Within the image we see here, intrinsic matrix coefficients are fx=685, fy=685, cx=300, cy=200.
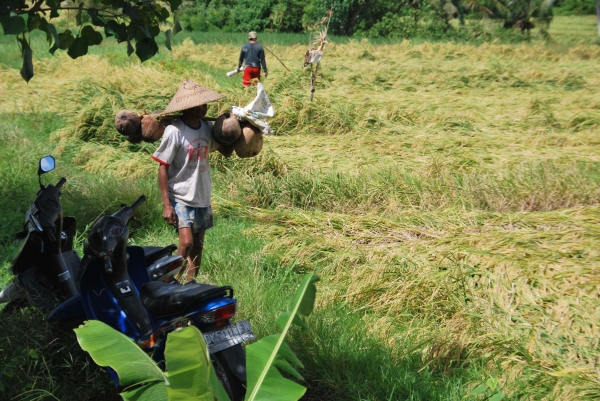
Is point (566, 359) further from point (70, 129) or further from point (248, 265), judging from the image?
point (70, 129)

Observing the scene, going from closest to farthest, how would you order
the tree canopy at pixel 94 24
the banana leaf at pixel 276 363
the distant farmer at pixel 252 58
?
1. the banana leaf at pixel 276 363
2. the tree canopy at pixel 94 24
3. the distant farmer at pixel 252 58

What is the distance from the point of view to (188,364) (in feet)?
6.55

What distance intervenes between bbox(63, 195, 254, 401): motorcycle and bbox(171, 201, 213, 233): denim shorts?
129 cm

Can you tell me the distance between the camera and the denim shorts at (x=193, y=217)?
4352 millimetres

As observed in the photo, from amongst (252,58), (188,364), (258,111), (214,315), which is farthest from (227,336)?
(252,58)

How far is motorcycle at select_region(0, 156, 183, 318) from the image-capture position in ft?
10.6

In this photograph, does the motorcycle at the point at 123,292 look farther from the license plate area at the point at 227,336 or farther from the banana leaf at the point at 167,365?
the banana leaf at the point at 167,365

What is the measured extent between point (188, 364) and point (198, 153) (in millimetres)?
2471

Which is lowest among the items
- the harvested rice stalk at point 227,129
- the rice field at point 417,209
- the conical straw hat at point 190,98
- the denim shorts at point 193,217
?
the rice field at point 417,209

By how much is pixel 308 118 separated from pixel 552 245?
5475mm

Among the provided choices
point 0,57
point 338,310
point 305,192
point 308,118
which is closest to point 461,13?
point 0,57

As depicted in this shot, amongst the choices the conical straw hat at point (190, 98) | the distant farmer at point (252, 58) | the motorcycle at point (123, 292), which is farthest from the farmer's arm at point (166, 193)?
the distant farmer at point (252, 58)

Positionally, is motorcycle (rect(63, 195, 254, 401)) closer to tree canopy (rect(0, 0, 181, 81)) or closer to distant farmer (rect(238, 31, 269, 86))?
tree canopy (rect(0, 0, 181, 81))

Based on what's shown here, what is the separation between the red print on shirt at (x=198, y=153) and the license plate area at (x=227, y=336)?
1.70 meters
